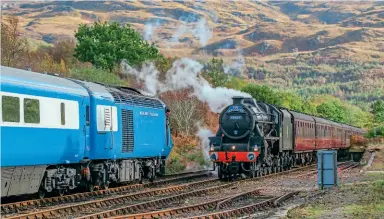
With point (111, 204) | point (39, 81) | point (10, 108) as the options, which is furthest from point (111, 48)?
point (10, 108)

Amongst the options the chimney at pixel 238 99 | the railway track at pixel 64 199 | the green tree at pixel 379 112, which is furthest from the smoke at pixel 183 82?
the green tree at pixel 379 112

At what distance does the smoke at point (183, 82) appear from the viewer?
136 ft

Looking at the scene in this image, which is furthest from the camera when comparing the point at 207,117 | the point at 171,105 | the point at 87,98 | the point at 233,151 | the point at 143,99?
the point at 207,117

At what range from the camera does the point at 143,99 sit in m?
27.2

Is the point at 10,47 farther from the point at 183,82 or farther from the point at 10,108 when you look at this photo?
the point at 10,108

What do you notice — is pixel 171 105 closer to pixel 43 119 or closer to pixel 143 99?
pixel 143 99

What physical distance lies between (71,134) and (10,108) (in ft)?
12.6

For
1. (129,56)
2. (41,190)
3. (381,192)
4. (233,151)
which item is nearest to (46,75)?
(41,190)

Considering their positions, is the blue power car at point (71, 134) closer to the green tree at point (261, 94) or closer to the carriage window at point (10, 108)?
the carriage window at point (10, 108)

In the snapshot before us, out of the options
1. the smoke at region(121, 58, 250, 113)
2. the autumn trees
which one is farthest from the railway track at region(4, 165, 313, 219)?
the autumn trees

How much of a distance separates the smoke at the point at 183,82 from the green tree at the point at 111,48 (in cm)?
102

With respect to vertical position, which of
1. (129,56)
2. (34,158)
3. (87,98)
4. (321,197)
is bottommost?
(321,197)

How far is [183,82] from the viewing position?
54.5 m

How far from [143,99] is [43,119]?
29.7 ft
